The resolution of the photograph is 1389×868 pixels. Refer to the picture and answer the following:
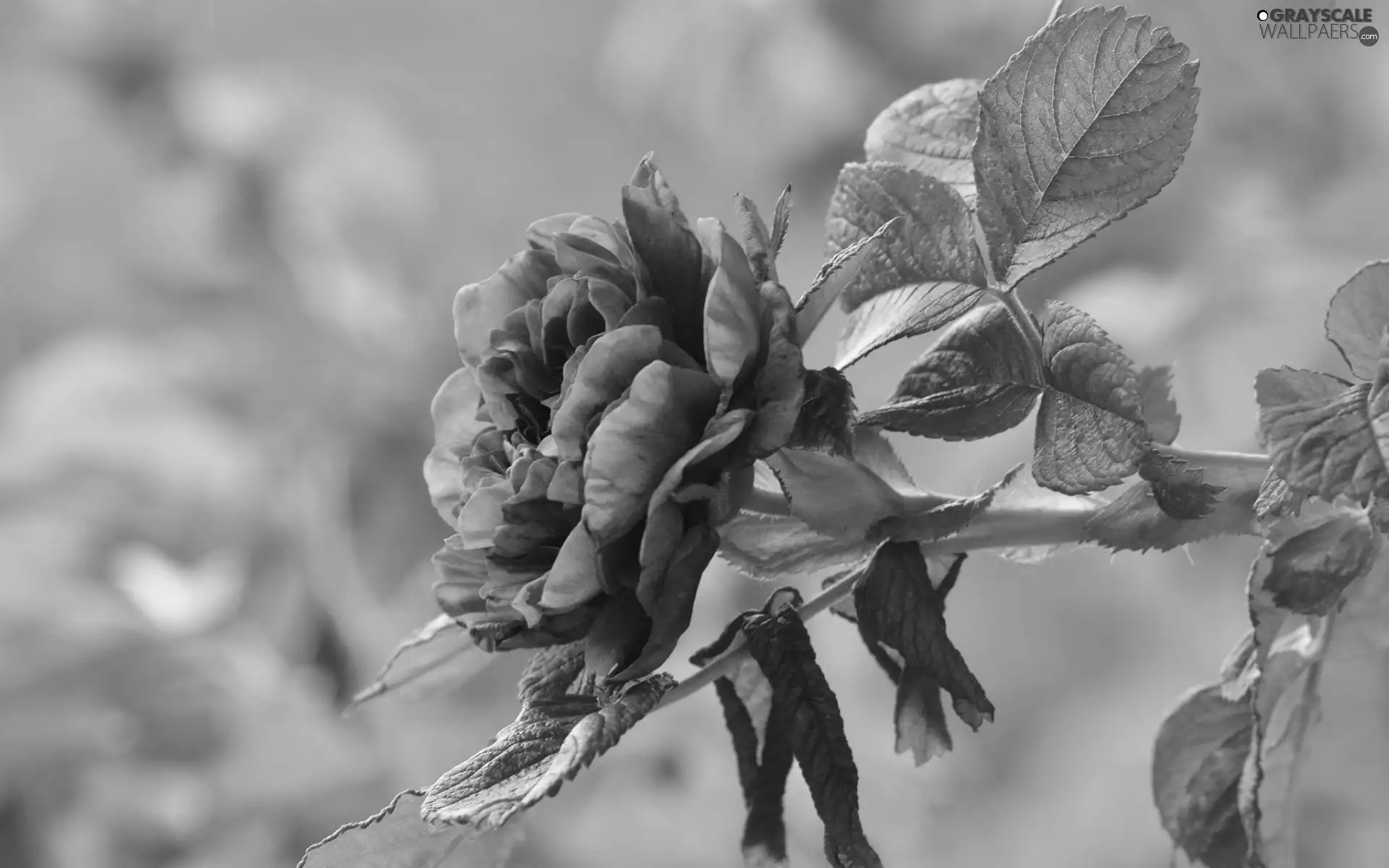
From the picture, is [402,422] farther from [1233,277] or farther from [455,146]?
[455,146]

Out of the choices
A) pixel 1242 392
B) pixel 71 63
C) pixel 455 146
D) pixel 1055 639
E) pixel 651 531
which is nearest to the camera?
pixel 651 531

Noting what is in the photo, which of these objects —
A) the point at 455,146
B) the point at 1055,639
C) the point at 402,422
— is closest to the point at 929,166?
the point at 402,422

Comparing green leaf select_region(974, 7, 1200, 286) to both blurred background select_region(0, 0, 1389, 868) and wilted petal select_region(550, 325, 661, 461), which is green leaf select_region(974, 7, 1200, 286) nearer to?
wilted petal select_region(550, 325, 661, 461)

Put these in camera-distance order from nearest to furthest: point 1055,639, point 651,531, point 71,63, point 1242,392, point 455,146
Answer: point 651,531 < point 1242,392 < point 71,63 < point 1055,639 < point 455,146

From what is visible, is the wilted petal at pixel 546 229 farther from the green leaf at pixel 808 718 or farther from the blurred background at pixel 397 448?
→ the blurred background at pixel 397 448

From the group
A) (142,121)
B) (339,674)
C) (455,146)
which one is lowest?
(339,674)

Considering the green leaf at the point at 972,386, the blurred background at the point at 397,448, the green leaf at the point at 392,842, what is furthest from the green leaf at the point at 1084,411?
the blurred background at the point at 397,448

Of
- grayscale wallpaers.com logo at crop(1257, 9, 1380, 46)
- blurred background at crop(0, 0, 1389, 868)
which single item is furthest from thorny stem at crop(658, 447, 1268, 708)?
blurred background at crop(0, 0, 1389, 868)
